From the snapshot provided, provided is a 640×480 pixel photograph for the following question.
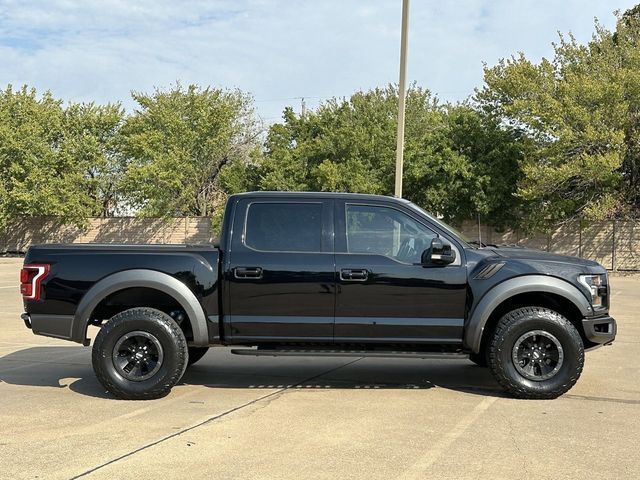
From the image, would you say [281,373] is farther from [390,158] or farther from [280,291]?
[390,158]

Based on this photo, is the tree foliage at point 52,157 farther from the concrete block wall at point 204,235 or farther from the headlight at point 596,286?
the headlight at point 596,286

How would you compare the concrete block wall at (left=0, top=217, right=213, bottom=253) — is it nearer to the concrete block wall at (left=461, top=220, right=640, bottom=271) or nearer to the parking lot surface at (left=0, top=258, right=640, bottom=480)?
the concrete block wall at (left=461, top=220, right=640, bottom=271)

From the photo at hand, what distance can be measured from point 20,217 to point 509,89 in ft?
81.9

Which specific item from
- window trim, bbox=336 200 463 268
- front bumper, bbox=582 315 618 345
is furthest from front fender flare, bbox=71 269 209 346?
front bumper, bbox=582 315 618 345

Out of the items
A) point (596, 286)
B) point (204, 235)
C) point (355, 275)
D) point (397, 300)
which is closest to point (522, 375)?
point (596, 286)

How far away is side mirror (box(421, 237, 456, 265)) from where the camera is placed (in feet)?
21.2

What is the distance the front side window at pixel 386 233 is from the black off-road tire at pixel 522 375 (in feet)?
3.73

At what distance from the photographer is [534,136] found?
26.7 m

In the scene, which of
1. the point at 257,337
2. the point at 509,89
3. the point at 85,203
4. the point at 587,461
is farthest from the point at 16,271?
the point at 587,461

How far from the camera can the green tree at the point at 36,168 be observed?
32844 mm

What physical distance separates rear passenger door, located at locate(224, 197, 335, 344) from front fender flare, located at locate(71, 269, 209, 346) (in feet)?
0.92

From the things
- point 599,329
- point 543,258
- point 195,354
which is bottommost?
point 195,354

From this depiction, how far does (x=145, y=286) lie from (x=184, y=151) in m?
27.8

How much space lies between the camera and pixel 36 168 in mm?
33094
